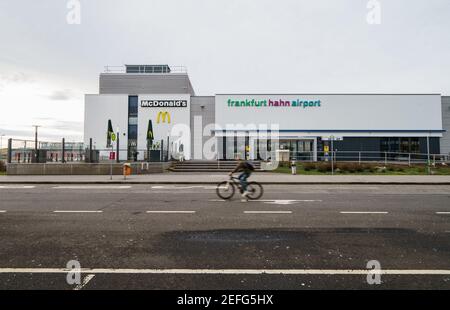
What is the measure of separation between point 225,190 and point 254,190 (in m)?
1.10

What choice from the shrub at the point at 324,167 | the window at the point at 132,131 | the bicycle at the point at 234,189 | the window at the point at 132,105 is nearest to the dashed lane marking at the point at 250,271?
the bicycle at the point at 234,189

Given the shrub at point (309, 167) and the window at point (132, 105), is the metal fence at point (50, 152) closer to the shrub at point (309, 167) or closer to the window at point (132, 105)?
the shrub at point (309, 167)

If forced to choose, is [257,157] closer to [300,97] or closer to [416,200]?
[300,97]

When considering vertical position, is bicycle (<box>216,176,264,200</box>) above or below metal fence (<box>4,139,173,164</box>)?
below

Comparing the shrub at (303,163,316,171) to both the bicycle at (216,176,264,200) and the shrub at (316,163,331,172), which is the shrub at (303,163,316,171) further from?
the bicycle at (216,176,264,200)

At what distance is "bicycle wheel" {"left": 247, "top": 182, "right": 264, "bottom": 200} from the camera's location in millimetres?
10141

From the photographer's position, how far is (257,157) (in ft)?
116

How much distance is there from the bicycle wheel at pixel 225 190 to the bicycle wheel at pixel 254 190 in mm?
651

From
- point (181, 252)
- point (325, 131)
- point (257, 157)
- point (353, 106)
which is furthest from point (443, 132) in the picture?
point (181, 252)

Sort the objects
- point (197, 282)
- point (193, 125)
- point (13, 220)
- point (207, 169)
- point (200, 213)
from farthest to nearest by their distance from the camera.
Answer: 1. point (193, 125)
2. point (207, 169)
3. point (200, 213)
4. point (13, 220)
5. point (197, 282)

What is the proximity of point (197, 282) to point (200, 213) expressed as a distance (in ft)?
13.9

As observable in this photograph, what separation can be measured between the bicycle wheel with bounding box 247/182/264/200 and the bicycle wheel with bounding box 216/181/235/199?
65cm

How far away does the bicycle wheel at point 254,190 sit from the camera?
10.1m

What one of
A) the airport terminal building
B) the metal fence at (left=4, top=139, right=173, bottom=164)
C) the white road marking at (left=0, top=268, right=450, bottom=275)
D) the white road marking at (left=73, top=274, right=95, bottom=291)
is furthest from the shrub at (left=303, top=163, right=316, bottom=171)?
the white road marking at (left=73, top=274, right=95, bottom=291)
